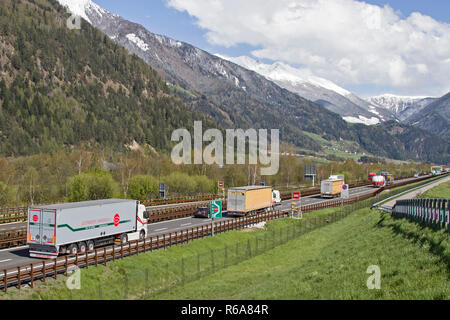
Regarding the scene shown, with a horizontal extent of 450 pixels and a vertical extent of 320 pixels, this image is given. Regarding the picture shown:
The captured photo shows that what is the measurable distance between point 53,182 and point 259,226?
51652mm

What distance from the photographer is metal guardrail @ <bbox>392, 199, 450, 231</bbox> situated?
22.6 m

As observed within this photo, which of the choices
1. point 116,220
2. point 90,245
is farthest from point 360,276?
point 116,220

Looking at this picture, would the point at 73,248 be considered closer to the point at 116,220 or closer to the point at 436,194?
the point at 116,220

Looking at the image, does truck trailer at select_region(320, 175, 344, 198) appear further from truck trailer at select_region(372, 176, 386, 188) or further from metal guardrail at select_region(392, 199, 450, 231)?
metal guardrail at select_region(392, 199, 450, 231)

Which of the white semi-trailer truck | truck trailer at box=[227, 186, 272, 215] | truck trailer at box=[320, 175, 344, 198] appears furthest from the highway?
truck trailer at box=[320, 175, 344, 198]

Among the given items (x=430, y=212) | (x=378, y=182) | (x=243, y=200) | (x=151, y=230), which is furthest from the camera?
(x=378, y=182)

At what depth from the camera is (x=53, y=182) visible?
286 feet

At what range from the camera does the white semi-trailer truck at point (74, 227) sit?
3005 cm

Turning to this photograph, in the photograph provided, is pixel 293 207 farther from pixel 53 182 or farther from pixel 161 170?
pixel 161 170

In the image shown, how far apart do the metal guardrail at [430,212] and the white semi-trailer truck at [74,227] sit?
2329 cm

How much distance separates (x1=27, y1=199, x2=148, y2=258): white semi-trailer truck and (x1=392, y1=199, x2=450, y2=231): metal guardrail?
2329cm

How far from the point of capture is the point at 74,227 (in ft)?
102

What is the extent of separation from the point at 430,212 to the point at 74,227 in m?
24.4
